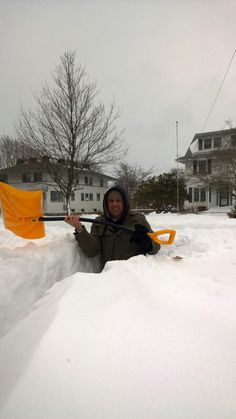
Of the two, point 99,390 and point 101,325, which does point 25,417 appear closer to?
point 99,390

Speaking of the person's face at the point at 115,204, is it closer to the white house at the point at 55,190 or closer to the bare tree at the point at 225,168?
the bare tree at the point at 225,168

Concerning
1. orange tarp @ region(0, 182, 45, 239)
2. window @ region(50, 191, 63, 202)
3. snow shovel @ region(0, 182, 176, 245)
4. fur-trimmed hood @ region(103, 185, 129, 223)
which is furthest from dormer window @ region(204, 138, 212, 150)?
orange tarp @ region(0, 182, 45, 239)

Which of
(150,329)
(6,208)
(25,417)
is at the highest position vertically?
(6,208)

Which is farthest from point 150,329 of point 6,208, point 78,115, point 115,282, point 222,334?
point 78,115

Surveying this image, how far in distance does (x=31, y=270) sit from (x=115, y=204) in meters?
1.41

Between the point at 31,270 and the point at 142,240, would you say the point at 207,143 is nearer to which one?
the point at 142,240

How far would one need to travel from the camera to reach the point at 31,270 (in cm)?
273

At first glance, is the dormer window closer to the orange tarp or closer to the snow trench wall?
the snow trench wall

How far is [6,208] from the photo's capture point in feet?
10.8

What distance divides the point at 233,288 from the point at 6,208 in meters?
2.80

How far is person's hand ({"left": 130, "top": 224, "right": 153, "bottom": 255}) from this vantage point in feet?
10.8

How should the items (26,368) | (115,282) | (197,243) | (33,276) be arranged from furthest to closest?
(197,243)
(33,276)
(115,282)
(26,368)

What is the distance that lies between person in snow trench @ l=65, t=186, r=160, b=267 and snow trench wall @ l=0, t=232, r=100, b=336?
263mm

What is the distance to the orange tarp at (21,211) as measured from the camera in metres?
3.26
